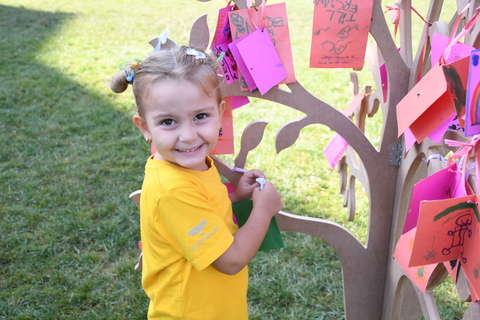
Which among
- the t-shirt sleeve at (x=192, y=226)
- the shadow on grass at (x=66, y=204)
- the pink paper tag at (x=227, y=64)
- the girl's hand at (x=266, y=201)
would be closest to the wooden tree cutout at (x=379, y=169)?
the pink paper tag at (x=227, y=64)

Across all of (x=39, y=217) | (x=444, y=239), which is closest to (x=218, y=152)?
(x=444, y=239)

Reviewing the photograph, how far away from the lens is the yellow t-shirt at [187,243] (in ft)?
3.22

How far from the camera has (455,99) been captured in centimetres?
74

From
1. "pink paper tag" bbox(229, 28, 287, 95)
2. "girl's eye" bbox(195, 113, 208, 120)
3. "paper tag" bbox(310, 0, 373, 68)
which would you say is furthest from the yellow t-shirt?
"paper tag" bbox(310, 0, 373, 68)

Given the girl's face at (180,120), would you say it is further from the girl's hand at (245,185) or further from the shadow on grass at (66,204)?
the shadow on grass at (66,204)

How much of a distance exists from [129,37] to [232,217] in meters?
4.79

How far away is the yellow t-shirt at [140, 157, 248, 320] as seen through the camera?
982 millimetres

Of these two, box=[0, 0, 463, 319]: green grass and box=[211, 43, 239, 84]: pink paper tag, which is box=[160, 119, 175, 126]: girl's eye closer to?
box=[211, 43, 239, 84]: pink paper tag

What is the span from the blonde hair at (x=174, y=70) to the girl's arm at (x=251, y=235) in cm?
26

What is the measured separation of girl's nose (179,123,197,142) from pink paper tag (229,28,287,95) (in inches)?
8.1

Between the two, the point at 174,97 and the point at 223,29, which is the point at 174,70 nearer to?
the point at 174,97

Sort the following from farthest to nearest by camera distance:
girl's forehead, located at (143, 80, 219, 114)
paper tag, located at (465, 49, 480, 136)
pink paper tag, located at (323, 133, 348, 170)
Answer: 1. pink paper tag, located at (323, 133, 348, 170)
2. girl's forehead, located at (143, 80, 219, 114)
3. paper tag, located at (465, 49, 480, 136)

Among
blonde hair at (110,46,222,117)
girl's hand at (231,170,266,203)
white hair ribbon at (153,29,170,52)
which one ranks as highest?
white hair ribbon at (153,29,170,52)

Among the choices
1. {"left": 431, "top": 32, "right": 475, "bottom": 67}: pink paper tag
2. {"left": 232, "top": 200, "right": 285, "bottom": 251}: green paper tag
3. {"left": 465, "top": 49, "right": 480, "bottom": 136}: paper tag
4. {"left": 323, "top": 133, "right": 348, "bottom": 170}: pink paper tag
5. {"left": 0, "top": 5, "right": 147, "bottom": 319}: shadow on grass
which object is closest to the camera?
{"left": 465, "top": 49, "right": 480, "bottom": 136}: paper tag
